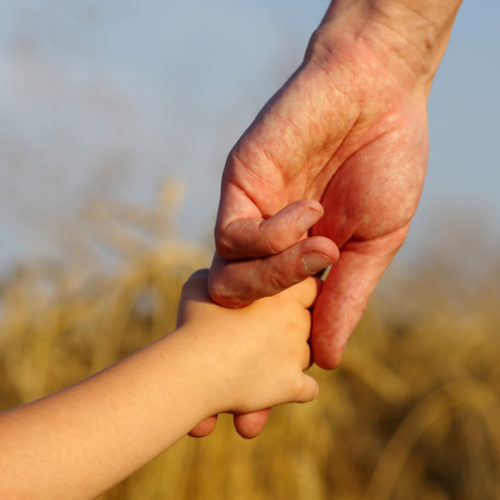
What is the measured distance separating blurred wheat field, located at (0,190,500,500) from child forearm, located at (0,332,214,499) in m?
1.22

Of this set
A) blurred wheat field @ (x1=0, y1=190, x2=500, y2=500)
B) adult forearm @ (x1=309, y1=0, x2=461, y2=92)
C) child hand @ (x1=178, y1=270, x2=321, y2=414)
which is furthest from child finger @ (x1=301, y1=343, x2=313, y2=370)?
blurred wheat field @ (x1=0, y1=190, x2=500, y2=500)

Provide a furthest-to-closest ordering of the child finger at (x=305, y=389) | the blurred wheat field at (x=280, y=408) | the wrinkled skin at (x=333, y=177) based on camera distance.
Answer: the blurred wheat field at (x=280, y=408) < the child finger at (x=305, y=389) < the wrinkled skin at (x=333, y=177)

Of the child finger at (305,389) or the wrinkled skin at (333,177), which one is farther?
the child finger at (305,389)

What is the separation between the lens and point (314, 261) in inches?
35.8

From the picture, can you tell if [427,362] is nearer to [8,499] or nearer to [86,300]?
[86,300]

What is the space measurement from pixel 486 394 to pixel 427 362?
0.87 meters

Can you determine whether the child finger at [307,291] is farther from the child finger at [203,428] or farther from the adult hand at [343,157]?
the child finger at [203,428]

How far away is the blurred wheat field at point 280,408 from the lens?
2.29m

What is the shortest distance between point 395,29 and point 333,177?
0.23 meters

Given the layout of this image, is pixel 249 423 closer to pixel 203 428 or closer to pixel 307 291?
pixel 203 428

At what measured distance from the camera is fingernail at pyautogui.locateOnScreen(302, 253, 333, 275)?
903 millimetres

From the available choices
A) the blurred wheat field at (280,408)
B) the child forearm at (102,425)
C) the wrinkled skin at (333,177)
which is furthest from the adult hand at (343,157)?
the blurred wheat field at (280,408)

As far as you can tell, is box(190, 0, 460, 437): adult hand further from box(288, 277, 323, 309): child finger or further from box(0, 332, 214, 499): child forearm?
box(0, 332, 214, 499): child forearm

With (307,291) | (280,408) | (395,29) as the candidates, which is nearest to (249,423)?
(307,291)
